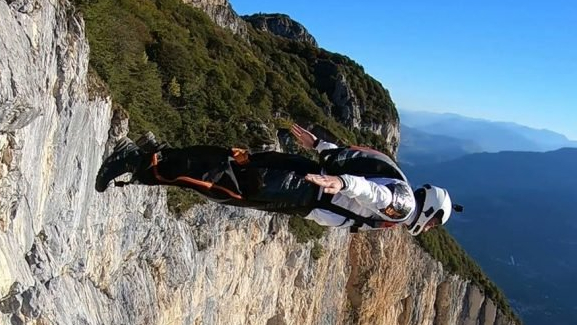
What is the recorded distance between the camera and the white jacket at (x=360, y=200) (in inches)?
226

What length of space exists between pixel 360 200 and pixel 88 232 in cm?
484

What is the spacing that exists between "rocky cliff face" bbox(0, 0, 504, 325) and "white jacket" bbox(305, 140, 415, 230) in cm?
289

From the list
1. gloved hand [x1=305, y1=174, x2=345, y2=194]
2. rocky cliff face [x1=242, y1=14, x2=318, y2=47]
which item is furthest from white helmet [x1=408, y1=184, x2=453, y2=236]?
rocky cliff face [x1=242, y1=14, x2=318, y2=47]

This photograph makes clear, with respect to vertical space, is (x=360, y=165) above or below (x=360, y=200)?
above

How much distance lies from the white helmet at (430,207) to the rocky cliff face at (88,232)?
154 inches

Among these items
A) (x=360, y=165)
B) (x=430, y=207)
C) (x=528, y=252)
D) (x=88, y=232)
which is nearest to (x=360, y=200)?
(x=360, y=165)

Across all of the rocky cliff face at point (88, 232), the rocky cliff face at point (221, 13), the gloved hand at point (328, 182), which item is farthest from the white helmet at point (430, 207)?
the rocky cliff face at point (221, 13)

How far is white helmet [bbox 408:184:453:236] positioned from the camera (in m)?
6.69

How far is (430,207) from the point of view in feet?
21.9

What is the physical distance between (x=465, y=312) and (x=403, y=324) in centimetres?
894

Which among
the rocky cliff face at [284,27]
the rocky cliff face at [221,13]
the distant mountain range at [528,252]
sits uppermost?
the rocky cliff face at [284,27]

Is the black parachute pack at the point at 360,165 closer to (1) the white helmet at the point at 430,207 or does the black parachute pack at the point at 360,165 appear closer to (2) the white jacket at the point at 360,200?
(2) the white jacket at the point at 360,200

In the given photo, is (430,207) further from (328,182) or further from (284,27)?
(284,27)

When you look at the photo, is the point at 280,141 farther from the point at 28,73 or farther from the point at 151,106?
the point at 28,73
